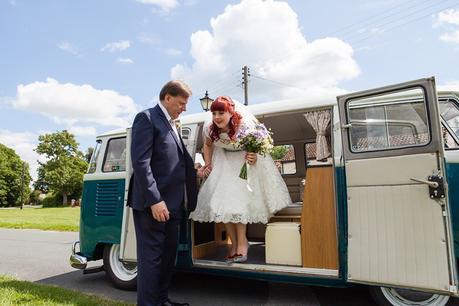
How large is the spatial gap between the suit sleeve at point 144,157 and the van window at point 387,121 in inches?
79.7

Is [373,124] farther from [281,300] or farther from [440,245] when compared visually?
[281,300]

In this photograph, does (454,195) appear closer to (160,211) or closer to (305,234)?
(305,234)

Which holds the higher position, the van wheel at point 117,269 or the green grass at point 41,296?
the van wheel at point 117,269

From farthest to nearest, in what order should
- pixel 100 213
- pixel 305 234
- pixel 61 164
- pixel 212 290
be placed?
pixel 61 164 < pixel 100 213 < pixel 212 290 < pixel 305 234

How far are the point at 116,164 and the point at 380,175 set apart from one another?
12.6 ft

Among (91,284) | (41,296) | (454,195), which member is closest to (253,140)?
(454,195)

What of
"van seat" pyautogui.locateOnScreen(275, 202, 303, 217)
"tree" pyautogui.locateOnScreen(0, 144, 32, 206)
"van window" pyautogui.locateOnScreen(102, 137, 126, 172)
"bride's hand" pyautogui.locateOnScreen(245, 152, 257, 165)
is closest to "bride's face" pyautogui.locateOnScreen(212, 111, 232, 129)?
"bride's hand" pyautogui.locateOnScreen(245, 152, 257, 165)

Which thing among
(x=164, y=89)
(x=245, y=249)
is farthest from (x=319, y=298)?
(x=164, y=89)

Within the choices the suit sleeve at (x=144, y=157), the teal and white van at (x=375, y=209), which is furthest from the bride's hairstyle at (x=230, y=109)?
the suit sleeve at (x=144, y=157)

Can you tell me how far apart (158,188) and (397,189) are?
2280mm

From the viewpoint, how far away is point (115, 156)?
19.5ft

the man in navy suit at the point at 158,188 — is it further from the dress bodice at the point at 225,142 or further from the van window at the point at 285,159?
the van window at the point at 285,159

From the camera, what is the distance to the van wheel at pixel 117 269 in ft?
18.1

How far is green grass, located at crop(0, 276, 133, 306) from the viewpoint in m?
4.54
